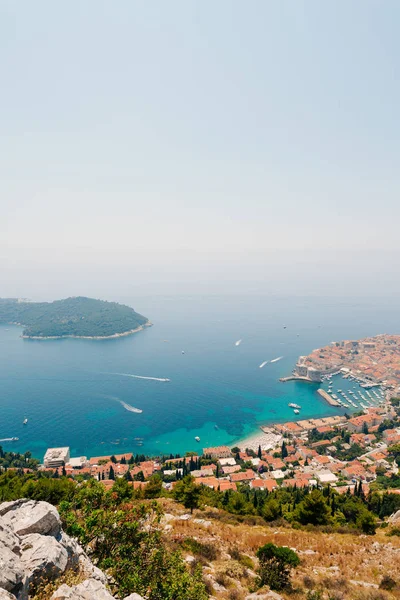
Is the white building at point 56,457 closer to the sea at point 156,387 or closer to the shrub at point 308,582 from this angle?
the sea at point 156,387

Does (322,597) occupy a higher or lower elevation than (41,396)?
higher

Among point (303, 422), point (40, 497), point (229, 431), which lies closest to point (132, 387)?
point (229, 431)

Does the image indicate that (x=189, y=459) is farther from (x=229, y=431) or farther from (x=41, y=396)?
(x=41, y=396)

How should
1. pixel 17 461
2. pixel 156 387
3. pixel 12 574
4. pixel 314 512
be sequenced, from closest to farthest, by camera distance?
pixel 12 574 < pixel 314 512 < pixel 17 461 < pixel 156 387

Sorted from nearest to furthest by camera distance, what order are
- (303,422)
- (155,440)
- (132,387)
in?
(155,440) → (303,422) → (132,387)

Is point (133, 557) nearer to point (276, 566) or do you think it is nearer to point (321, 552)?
point (276, 566)

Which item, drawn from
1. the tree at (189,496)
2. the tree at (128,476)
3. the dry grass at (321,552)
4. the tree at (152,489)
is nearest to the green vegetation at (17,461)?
the tree at (128,476)

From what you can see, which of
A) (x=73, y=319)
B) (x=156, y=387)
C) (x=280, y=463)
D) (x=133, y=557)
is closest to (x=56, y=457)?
(x=156, y=387)
